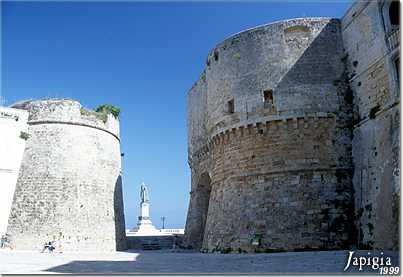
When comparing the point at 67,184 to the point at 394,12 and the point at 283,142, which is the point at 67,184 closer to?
the point at 283,142

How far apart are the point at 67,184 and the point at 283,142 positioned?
34.1 ft

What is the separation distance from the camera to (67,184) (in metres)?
20.0

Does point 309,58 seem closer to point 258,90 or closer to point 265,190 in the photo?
point 258,90

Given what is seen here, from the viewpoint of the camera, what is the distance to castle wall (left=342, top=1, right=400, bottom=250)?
41.5 ft

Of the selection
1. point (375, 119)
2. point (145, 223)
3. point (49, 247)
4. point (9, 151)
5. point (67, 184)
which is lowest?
point (49, 247)

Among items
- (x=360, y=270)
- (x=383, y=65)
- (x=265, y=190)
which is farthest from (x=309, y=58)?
(x=360, y=270)

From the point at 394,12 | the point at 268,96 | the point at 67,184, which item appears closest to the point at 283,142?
the point at 268,96

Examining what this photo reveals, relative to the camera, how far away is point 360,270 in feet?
27.7

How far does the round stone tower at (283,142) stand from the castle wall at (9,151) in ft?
30.3

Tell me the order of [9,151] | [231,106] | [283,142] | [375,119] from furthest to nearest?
[9,151] < [231,106] < [283,142] < [375,119]

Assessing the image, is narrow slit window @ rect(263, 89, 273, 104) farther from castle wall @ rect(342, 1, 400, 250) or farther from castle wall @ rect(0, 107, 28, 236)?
castle wall @ rect(0, 107, 28, 236)

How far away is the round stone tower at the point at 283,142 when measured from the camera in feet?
47.1

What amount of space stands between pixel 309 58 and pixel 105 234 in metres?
12.3

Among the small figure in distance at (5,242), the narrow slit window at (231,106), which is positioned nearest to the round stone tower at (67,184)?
the small figure in distance at (5,242)
